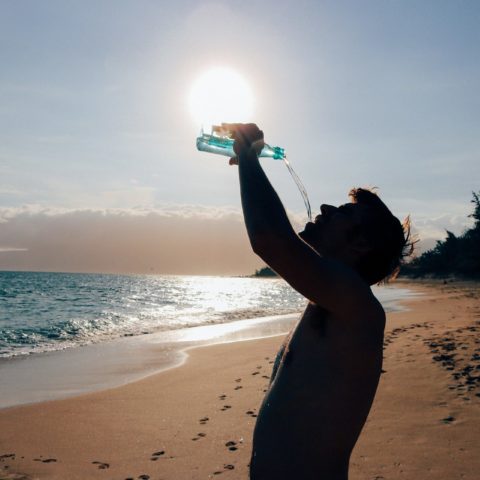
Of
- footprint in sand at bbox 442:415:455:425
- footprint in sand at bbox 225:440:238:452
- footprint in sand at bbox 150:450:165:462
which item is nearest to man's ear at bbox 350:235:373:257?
footprint in sand at bbox 225:440:238:452

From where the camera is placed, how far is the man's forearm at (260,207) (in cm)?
162

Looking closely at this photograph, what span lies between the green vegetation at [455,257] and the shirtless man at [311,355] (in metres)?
62.2

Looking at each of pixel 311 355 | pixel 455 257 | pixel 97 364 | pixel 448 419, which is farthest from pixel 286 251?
pixel 455 257

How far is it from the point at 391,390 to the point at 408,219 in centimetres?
610

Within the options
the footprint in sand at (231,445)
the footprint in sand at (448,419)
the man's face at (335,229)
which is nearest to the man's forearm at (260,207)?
the man's face at (335,229)

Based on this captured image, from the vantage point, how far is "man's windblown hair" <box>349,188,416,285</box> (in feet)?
6.39

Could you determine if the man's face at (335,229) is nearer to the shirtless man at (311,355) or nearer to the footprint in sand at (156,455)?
the shirtless man at (311,355)

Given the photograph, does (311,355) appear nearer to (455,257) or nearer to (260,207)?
(260,207)

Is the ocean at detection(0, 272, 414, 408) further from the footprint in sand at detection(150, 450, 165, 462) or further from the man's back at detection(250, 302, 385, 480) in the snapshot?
the man's back at detection(250, 302, 385, 480)

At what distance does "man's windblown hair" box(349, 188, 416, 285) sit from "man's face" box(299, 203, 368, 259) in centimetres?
3

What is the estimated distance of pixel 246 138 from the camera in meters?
1.87

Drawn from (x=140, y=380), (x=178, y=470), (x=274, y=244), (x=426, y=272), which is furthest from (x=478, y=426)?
(x=426, y=272)

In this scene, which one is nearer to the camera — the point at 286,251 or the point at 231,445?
the point at 286,251

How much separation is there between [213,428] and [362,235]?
569 centimetres
